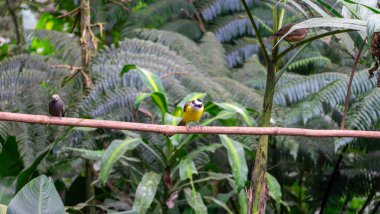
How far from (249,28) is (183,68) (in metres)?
1.28

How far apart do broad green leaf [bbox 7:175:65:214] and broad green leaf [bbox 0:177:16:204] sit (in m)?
0.70

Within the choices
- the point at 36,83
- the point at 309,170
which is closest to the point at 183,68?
the point at 36,83

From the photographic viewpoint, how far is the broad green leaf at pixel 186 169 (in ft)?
7.88

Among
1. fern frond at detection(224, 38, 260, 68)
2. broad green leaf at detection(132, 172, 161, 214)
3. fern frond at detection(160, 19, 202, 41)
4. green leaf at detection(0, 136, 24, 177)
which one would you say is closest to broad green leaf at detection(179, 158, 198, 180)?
broad green leaf at detection(132, 172, 161, 214)

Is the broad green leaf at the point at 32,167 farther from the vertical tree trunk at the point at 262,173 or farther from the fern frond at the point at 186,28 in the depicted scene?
the fern frond at the point at 186,28

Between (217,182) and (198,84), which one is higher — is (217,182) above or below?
below

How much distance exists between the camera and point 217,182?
10.9ft

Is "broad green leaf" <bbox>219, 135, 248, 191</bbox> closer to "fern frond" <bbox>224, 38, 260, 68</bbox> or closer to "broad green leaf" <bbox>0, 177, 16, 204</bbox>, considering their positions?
"broad green leaf" <bbox>0, 177, 16, 204</bbox>

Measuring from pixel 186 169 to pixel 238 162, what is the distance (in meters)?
0.23

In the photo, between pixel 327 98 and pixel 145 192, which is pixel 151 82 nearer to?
pixel 145 192

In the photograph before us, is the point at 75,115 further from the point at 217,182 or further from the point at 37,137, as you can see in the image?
the point at 217,182

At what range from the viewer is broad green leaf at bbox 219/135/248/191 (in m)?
2.41

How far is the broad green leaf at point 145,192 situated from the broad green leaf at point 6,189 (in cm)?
66

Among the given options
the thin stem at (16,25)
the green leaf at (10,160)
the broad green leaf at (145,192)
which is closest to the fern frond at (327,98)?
the broad green leaf at (145,192)
